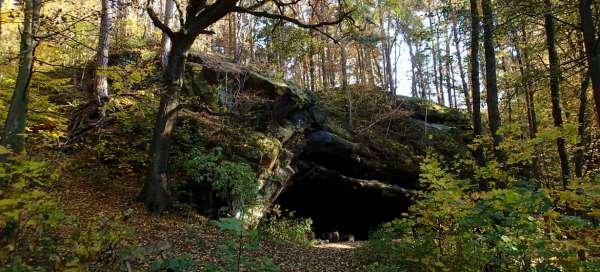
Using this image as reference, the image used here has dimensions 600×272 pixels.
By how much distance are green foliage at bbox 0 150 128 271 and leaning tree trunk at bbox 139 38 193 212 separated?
204 inches

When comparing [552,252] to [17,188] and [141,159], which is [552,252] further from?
[141,159]

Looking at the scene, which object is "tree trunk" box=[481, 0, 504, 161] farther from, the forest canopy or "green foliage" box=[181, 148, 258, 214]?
"green foliage" box=[181, 148, 258, 214]

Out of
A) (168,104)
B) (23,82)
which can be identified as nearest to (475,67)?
(168,104)

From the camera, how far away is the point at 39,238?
3.23 m

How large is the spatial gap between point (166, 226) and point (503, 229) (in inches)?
254

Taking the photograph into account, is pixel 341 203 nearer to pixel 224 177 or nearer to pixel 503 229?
pixel 224 177

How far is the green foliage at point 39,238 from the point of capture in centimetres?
283

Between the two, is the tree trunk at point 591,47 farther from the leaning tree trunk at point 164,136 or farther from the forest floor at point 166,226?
the leaning tree trunk at point 164,136

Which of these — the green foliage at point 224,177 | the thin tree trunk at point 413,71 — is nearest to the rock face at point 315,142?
the green foliage at point 224,177

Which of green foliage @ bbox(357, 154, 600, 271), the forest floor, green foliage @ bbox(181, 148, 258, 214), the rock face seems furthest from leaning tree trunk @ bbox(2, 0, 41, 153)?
green foliage @ bbox(357, 154, 600, 271)

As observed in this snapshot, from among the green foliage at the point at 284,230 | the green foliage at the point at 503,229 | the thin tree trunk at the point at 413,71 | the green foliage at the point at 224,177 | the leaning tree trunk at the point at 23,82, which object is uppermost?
the thin tree trunk at the point at 413,71

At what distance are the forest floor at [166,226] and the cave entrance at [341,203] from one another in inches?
195

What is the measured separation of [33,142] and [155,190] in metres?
2.99

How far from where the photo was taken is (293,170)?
13133 mm
